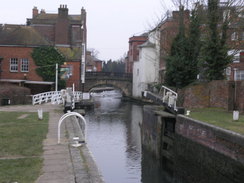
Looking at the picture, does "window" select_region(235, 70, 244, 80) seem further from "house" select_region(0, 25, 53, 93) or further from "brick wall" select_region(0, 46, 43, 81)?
"brick wall" select_region(0, 46, 43, 81)

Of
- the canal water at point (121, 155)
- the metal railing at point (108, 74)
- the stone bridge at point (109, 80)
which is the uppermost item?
the metal railing at point (108, 74)

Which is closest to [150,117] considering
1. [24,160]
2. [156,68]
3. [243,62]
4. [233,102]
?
[233,102]

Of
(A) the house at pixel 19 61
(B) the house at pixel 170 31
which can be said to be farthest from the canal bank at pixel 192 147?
(A) the house at pixel 19 61

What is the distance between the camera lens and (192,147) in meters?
16.1

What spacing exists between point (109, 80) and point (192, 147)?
5109 cm

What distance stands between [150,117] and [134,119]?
1547 cm

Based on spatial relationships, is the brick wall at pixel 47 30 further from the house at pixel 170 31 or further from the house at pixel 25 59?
the house at pixel 170 31

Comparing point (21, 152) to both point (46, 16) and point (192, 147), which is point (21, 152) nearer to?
point (192, 147)

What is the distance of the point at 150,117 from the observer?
68.4 feet

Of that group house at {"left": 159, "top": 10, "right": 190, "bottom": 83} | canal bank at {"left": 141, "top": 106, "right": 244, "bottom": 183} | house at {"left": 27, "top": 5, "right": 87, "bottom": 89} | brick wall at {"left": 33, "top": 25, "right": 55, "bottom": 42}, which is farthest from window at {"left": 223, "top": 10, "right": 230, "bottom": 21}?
brick wall at {"left": 33, "top": 25, "right": 55, "bottom": 42}

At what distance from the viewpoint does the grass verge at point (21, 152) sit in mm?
8523

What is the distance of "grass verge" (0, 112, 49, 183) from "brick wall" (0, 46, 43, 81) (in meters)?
29.7

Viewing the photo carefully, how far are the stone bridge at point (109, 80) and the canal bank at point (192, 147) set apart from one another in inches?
1692

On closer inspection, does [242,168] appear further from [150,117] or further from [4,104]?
[4,104]
